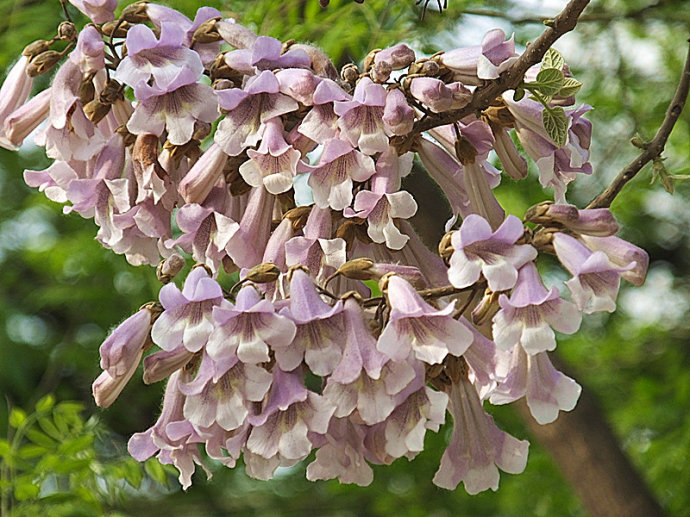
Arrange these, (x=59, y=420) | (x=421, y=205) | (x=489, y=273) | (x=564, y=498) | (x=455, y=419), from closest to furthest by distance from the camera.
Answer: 1. (x=489, y=273)
2. (x=455, y=419)
3. (x=421, y=205)
4. (x=59, y=420)
5. (x=564, y=498)

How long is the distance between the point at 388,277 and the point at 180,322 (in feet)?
0.43

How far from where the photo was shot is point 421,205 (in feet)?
3.54

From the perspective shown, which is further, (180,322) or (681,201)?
(681,201)

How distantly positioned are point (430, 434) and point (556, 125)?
4.72 ft

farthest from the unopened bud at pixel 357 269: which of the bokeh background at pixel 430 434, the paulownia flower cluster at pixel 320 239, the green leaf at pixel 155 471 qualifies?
the green leaf at pixel 155 471

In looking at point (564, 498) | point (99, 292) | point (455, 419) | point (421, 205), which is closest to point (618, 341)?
point (564, 498)

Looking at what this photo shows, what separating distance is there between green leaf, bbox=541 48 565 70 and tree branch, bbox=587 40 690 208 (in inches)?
4.8

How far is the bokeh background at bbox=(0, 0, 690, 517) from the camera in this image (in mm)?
1309

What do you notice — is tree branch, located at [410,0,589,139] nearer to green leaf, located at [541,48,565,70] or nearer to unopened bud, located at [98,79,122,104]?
green leaf, located at [541,48,565,70]

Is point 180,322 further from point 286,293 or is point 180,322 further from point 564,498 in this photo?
point 564,498

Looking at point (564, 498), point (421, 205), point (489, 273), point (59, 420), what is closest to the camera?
point (489, 273)

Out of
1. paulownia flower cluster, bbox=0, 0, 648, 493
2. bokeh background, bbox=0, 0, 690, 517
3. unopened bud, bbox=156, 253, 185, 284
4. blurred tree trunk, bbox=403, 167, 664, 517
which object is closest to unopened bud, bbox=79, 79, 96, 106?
paulownia flower cluster, bbox=0, 0, 648, 493

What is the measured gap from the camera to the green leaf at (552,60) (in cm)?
62

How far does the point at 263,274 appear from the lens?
23.1 inches
